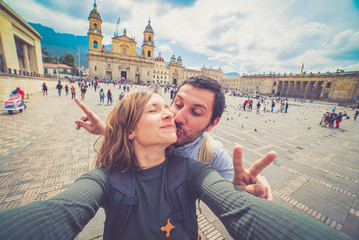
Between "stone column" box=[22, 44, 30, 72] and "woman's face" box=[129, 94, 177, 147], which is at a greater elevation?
"stone column" box=[22, 44, 30, 72]

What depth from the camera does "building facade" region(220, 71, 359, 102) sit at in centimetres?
3846

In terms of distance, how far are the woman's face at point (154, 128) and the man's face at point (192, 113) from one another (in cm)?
31

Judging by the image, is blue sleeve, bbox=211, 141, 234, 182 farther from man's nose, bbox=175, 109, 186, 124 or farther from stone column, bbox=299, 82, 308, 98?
stone column, bbox=299, 82, 308, 98

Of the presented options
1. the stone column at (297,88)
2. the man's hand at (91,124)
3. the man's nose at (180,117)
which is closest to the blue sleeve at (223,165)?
the man's nose at (180,117)

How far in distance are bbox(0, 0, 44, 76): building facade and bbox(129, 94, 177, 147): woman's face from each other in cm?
1966

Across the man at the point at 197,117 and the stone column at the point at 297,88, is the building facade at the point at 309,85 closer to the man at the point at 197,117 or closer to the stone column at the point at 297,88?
the stone column at the point at 297,88

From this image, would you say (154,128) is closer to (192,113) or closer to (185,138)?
(185,138)

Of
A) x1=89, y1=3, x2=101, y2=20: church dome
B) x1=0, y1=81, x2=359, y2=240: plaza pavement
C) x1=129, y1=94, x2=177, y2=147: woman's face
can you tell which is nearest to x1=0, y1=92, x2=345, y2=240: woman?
x1=129, y1=94, x2=177, y2=147: woman's face

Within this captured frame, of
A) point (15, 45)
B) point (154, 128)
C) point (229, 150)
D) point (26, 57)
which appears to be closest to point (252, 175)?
point (154, 128)

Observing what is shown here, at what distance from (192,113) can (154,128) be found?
1.95ft

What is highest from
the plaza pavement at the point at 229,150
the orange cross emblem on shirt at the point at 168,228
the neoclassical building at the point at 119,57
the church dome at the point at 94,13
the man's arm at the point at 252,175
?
the church dome at the point at 94,13

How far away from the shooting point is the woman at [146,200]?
701 mm

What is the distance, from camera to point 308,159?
530 cm

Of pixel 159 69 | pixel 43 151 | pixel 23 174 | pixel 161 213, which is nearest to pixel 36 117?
pixel 43 151
